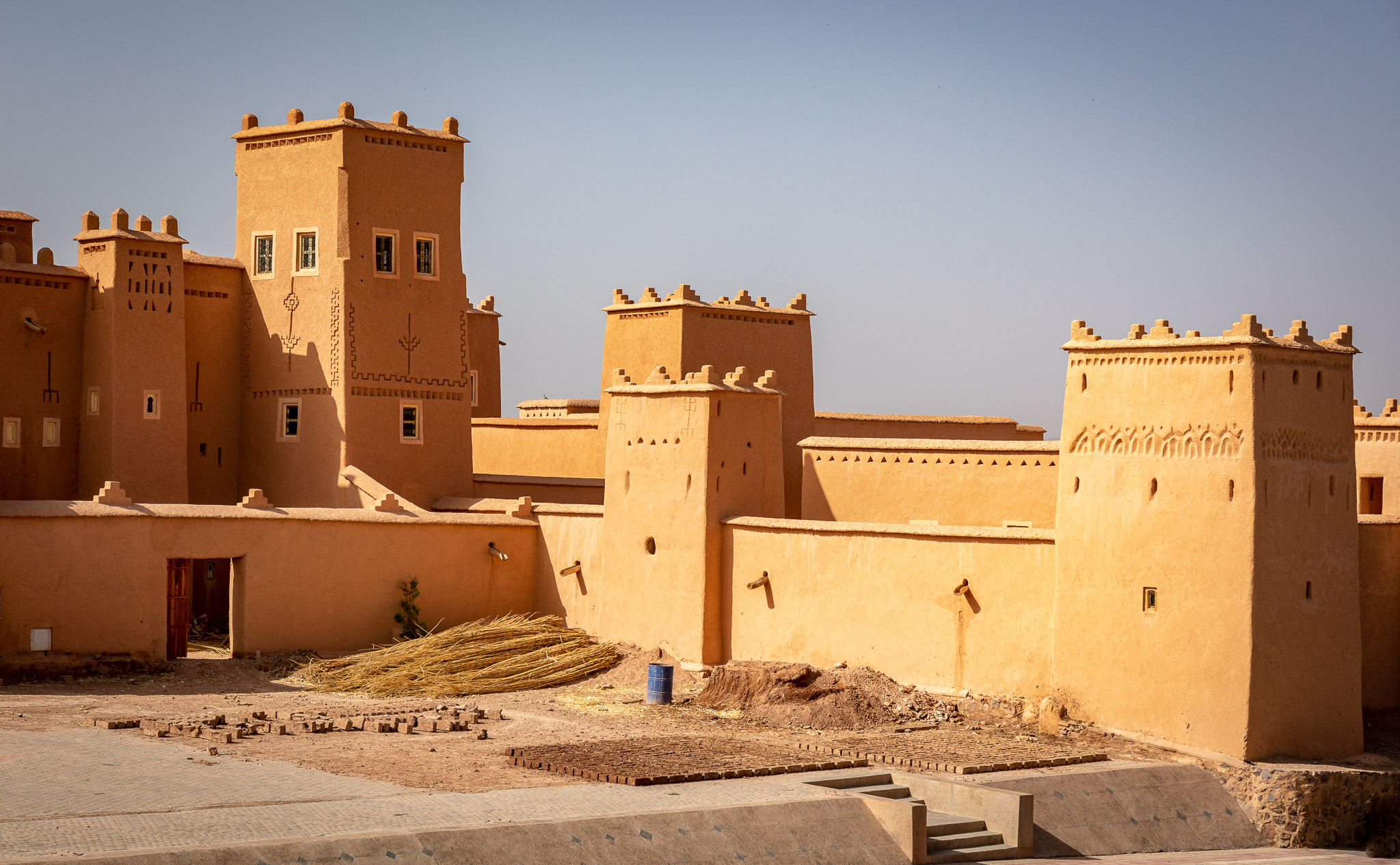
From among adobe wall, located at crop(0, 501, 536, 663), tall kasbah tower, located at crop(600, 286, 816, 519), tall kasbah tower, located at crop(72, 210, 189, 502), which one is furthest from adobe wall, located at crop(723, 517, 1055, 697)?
tall kasbah tower, located at crop(72, 210, 189, 502)

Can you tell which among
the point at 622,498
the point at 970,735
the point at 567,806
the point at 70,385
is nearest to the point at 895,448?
the point at 622,498

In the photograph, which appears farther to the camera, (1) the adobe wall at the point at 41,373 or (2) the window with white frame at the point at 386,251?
(2) the window with white frame at the point at 386,251

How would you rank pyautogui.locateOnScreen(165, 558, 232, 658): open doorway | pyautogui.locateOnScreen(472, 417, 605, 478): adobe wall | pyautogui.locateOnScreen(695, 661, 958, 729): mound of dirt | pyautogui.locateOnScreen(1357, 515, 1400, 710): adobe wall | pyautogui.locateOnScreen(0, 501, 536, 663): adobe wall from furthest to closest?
pyautogui.locateOnScreen(472, 417, 605, 478): adobe wall < pyautogui.locateOnScreen(165, 558, 232, 658): open doorway < pyautogui.locateOnScreen(0, 501, 536, 663): adobe wall < pyautogui.locateOnScreen(1357, 515, 1400, 710): adobe wall < pyautogui.locateOnScreen(695, 661, 958, 729): mound of dirt

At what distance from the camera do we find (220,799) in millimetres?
14711

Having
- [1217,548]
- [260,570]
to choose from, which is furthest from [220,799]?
[1217,548]

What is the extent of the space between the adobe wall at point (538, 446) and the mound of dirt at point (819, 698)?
10858 millimetres

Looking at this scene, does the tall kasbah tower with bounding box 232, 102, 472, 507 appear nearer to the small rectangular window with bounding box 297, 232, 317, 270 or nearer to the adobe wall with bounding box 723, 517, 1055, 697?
the small rectangular window with bounding box 297, 232, 317, 270

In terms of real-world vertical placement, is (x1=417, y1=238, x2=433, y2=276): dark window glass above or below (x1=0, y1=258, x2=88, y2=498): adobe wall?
above

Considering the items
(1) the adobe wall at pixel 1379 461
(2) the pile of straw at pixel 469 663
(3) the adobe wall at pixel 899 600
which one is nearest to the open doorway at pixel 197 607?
(2) the pile of straw at pixel 469 663

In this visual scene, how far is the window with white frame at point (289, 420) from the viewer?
28.0 meters

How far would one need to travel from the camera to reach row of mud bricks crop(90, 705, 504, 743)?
18.3m

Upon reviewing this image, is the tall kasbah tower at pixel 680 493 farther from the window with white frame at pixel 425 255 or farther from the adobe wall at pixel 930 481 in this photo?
the window with white frame at pixel 425 255

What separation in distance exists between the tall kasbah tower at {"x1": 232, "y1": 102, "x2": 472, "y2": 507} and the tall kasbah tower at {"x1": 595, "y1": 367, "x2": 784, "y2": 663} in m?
4.95

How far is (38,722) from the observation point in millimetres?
18469
